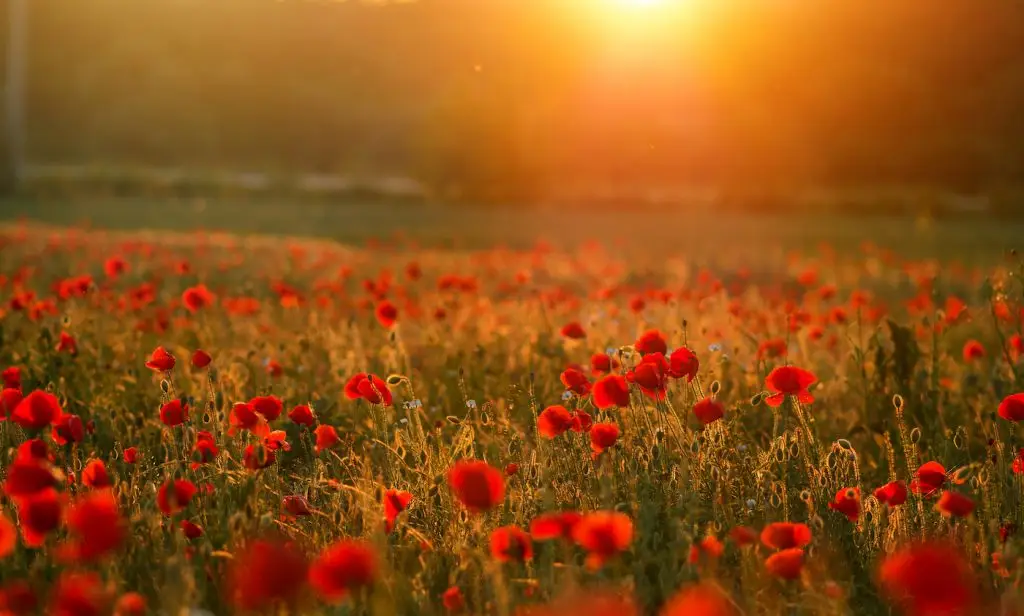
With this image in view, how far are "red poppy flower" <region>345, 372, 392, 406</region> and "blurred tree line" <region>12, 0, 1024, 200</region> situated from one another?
2.63m

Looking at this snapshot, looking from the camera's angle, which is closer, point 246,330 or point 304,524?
point 304,524

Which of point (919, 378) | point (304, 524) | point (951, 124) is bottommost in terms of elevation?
point (304, 524)

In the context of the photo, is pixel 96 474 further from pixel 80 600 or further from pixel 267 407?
pixel 80 600

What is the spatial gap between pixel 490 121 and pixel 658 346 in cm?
1838

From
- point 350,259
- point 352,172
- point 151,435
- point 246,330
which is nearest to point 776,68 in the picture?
point 350,259

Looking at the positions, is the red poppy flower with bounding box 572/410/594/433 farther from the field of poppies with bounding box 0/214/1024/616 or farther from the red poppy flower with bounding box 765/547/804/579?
the red poppy flower with bounding box 765/547/804/579

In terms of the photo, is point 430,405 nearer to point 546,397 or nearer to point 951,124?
point 546,397

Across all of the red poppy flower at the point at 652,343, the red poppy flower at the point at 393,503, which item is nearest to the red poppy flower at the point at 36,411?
the red poppy flower at the point at 393,503

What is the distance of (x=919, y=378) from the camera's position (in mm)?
4016

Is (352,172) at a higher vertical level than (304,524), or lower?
higher

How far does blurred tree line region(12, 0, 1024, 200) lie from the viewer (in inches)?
408

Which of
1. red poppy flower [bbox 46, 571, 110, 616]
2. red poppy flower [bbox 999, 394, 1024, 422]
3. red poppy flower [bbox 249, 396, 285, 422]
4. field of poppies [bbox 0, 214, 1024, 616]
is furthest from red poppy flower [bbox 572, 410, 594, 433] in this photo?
red poppy flower [bbox 46, 571, 110, 616]

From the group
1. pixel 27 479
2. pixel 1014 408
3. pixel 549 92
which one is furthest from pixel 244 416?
pixel 549 92

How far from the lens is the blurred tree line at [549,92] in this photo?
1036 cm
